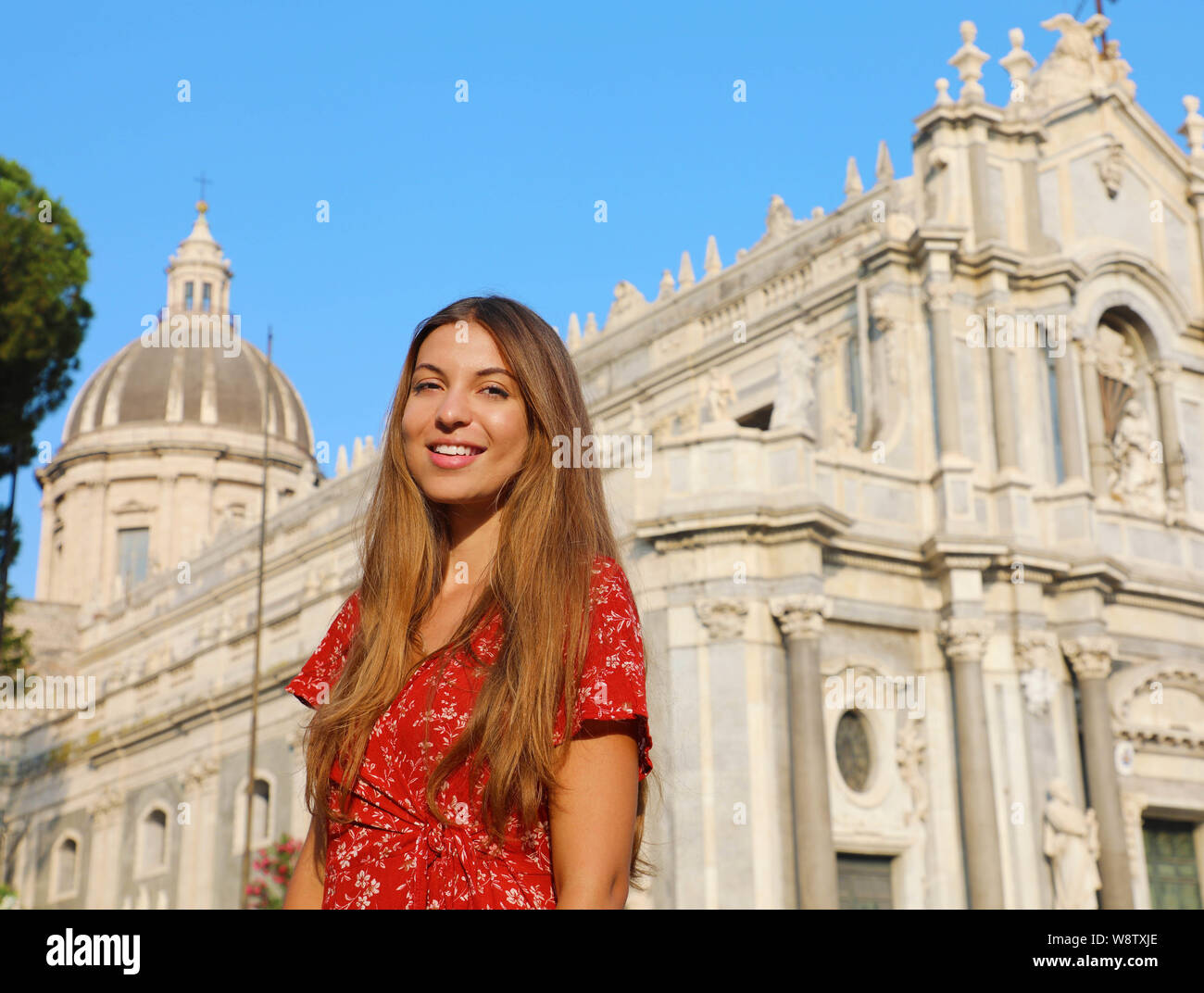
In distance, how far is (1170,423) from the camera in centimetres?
2441

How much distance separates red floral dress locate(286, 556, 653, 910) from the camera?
7.34 feet

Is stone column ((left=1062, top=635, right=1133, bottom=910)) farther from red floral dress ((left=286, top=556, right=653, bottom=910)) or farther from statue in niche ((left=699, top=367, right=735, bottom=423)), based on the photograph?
red floral dress ((left=286, top=556, right=653, bottom=910))

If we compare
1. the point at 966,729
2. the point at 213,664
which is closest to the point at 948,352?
the point at 966,729

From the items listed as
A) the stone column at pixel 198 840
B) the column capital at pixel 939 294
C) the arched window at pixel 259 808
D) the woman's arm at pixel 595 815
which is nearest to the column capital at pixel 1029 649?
the column capital at pixel 939 294

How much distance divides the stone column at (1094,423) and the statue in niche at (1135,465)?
36 cm

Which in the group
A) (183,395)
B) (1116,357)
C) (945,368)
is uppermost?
(183,395)

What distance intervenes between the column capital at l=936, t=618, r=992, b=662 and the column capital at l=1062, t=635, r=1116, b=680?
1.70 metres

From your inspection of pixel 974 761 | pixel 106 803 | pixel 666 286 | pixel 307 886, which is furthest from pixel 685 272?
pixel 307 886

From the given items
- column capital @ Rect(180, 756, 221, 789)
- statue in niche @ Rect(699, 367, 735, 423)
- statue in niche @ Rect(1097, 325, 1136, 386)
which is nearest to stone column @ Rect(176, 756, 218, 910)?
column capital @ Rect(180, 756, 221, 789)

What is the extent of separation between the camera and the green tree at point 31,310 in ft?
57.2

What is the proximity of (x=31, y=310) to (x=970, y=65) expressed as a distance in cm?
1448

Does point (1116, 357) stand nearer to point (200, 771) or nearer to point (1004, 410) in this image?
point (1004, 410)
